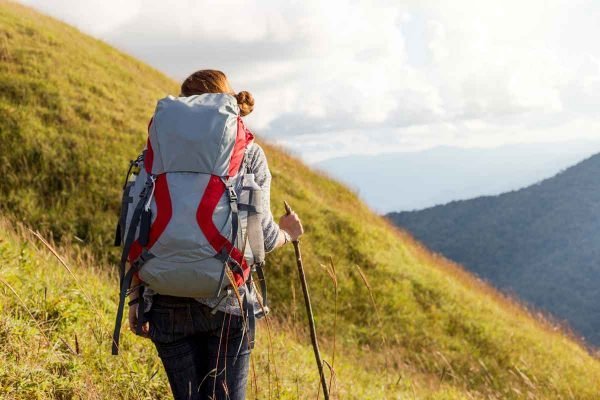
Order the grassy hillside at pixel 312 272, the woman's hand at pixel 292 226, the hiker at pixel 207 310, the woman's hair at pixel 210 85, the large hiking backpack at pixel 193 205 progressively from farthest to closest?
the grassy hillside at pixel 312 272
the woman's hand at pixel 292 226
the woman's hair at pixel 210 85
the hiker at pixel 207 310
the large hiking backpack at pixel 193 205

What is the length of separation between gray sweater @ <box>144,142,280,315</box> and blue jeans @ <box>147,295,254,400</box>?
43 millimetres

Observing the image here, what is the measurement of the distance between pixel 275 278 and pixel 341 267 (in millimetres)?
2009

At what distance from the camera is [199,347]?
2.90 metres

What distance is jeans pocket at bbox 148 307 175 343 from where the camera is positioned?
2.75m

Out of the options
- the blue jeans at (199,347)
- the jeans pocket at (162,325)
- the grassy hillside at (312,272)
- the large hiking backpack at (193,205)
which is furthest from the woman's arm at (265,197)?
the grassy hillside at (312,272)

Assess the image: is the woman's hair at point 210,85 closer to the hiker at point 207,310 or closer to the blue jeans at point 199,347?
the hiker at point 207,310

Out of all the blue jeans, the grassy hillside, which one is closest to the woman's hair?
the blue jeans

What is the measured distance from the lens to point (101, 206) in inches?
460

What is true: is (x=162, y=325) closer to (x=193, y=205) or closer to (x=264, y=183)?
(x=193, y=205)

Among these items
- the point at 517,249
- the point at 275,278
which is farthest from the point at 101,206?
the point at 517,249

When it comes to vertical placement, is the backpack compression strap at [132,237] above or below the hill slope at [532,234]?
above

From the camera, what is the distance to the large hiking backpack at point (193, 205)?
8.23 ft

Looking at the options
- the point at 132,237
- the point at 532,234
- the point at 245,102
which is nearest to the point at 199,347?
the point at 132,237

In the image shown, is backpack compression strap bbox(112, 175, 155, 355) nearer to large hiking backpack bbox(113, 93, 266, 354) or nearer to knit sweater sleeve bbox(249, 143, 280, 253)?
large hiking backpack bbox(113, 93, 266, 354)
